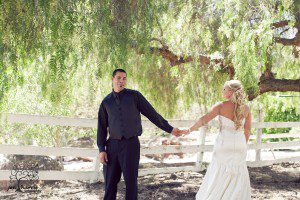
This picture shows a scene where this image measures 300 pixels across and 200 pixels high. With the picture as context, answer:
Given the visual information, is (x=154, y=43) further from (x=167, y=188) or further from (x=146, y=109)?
(x=146, y=109)

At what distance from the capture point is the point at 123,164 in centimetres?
441

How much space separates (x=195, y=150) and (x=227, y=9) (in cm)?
279

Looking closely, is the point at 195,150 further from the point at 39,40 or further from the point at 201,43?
the point at 39,40

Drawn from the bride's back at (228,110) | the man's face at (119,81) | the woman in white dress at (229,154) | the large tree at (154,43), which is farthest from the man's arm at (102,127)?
the bride's back at (228,110)

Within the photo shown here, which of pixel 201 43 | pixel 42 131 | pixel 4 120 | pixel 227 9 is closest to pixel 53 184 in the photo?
pixel 4 120

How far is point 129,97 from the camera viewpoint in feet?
15.0

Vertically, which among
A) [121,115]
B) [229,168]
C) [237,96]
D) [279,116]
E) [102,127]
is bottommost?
[229,168]

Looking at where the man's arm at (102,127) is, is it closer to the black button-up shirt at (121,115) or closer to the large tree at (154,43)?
the black button-up shirt at (121,115)

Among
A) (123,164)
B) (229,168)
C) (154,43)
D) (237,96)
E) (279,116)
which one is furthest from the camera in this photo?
(279,116)

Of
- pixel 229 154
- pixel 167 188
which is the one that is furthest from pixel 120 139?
pixel 167 188

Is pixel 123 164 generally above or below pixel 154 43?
below

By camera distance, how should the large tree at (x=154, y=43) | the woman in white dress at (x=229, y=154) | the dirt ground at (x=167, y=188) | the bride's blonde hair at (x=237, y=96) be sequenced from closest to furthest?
1. the large tree at (x=154, y=43)
2. the bride's blonde hair at (x=237, y=96)
3. the woman in white dress at (x=229, y=154)
4. the dirt ground at (x=167, y=188)

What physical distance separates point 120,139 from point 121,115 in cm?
25

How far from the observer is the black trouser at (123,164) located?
4422 millimetres
